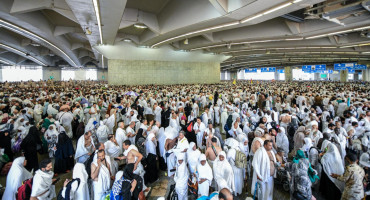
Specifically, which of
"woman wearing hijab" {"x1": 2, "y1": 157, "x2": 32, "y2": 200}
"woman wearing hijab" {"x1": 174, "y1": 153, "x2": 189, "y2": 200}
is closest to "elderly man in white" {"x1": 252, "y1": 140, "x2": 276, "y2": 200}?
"woman wearing hijab" {"x1": 174, "y1": 153, "x2": 189, "y2": 200}

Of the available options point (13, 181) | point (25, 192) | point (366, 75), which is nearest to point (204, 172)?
point (25, 192)

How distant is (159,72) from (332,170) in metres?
28.4

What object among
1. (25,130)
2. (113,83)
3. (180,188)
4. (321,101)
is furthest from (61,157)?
(113,83)

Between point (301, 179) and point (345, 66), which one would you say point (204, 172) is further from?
point (345, 66)

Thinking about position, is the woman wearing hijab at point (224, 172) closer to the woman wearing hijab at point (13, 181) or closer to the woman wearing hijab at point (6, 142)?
the woman wearing hijab at point (13, 181)

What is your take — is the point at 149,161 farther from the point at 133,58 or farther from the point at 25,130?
the point at 133,58

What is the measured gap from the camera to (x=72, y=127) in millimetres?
8391

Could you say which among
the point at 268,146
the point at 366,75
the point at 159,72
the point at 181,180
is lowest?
the point at 181,180

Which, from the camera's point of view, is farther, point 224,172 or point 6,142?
point 6,142

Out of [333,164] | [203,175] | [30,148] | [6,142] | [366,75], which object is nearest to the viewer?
[203,175]

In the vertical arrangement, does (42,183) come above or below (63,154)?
above

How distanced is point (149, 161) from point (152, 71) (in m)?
26.5

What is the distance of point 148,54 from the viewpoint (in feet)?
90.5

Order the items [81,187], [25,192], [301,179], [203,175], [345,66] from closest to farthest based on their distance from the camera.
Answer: [25,192] < [81,187] < [301,179] < [203,175] < [345,66]
